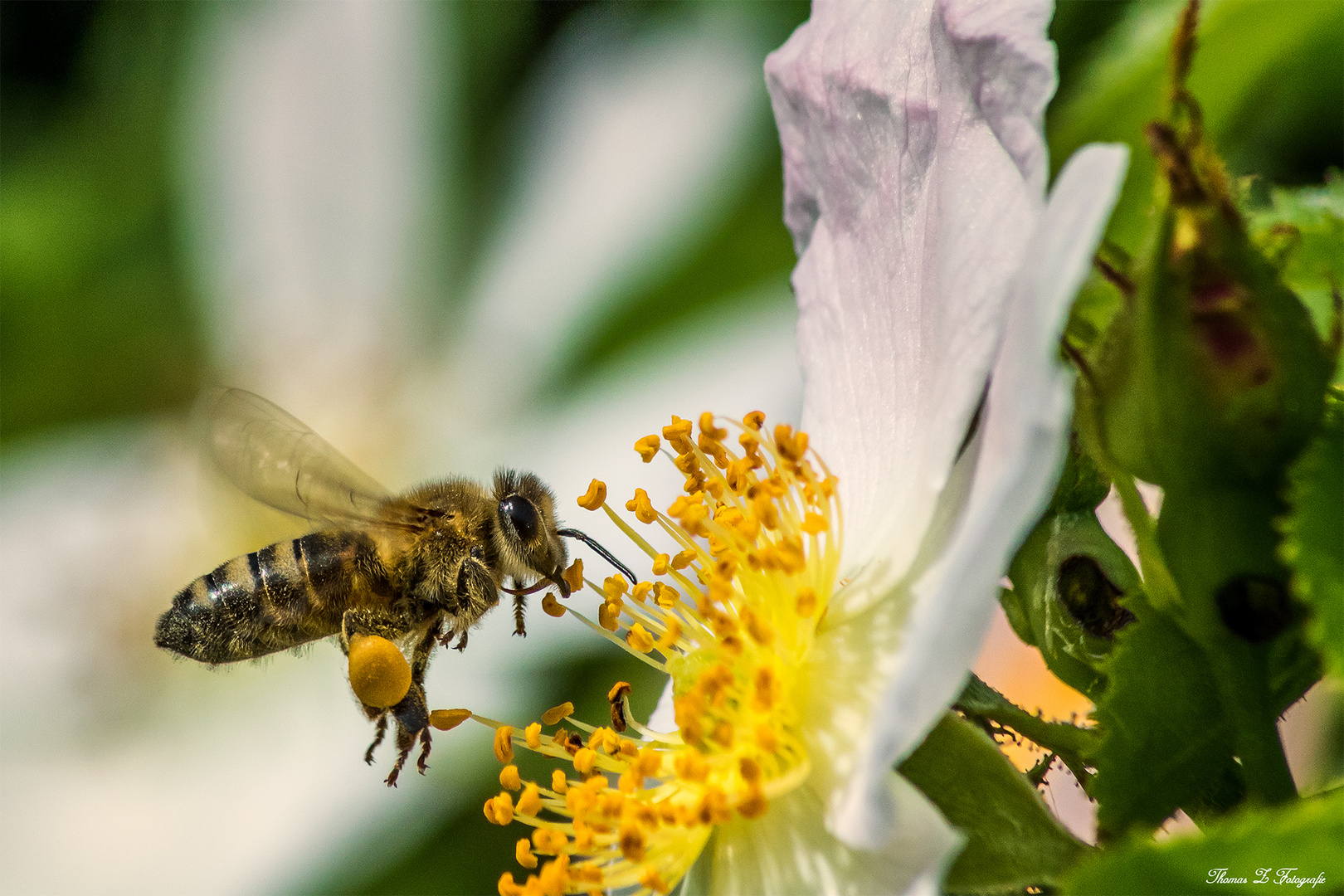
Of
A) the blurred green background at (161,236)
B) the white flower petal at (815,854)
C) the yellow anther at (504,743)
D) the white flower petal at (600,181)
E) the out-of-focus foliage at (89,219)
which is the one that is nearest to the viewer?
the white flower petal at (815,854)

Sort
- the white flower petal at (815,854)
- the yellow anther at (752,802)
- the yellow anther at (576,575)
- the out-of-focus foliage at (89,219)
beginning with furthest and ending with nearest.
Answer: the out-of-focus foliage at (89,219) → the yellow anther at (576,575) → the yellow anther at (752,802) → the white flower petal at (815,854)

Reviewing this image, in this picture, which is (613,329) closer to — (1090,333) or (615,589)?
(615,589)

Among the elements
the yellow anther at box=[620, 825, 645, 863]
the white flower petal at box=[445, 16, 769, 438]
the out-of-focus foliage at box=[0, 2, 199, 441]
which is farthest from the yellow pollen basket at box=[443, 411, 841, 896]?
the out-of-focus foliage at box=[0, 2, 199, 441]

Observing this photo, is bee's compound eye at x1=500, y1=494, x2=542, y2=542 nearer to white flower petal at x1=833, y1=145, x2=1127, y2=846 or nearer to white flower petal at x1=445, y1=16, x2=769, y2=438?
white flower petal at x1=833, y1=145, x2=1127, y2=846

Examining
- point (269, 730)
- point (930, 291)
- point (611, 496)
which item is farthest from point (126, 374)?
point (930, 291)

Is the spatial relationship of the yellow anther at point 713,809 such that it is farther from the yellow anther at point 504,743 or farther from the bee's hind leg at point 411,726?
the bee's hind leg at point 411,726

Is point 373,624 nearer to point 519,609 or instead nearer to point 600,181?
point 519,609

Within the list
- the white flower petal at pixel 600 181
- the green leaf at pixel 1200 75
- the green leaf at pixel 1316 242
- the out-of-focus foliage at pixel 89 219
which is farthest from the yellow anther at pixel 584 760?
the out-of-focus foliage at pixel 89 219
